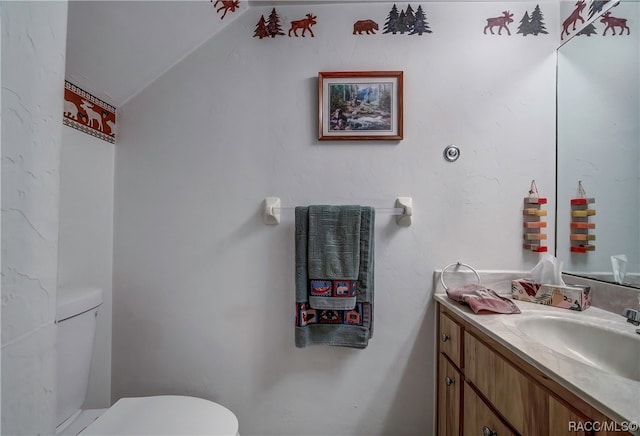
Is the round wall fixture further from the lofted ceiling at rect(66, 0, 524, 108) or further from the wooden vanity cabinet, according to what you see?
the lofted ceiling at rect(66, 0, 524, 108)

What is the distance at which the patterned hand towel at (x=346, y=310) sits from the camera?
119 centimetres

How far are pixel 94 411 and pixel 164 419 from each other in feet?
1.29

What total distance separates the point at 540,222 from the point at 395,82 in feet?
3.11

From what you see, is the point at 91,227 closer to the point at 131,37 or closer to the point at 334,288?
the point at 131,37

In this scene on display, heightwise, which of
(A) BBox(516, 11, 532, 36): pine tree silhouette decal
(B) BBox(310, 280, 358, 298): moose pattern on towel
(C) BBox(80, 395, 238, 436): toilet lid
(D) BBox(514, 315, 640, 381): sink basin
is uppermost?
(A) BBox(516, 11, 532, 36): pine tree silhouette decal

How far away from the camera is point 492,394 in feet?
2.66

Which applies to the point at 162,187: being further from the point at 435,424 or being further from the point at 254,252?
the point at 435,424

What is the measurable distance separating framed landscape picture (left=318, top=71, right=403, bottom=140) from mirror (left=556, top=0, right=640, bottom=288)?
0.78m

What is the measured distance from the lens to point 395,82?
4.12 feet

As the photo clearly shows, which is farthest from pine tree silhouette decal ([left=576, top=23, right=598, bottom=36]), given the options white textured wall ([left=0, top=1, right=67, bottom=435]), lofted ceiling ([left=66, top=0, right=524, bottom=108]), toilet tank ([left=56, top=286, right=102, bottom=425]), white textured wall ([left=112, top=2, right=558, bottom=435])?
toilet tank ([left=56, top=286, right=102, bottom=425])

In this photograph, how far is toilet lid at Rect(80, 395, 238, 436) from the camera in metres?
0.90

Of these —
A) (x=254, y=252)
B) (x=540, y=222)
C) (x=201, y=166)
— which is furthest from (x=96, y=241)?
(x=540, y=222)

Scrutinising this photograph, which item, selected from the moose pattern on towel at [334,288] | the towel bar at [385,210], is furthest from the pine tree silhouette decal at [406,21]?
the moose pattern on towel at [334,288]

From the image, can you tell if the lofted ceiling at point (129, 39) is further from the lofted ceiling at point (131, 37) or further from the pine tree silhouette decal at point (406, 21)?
the pine tree silhouette decal at point (406, 21)
